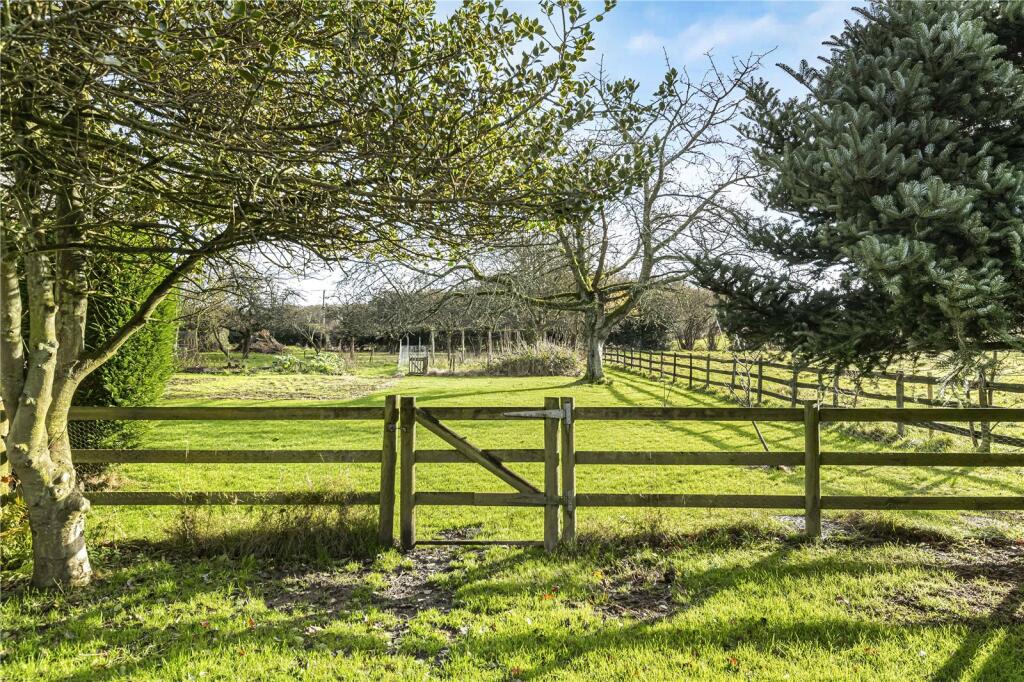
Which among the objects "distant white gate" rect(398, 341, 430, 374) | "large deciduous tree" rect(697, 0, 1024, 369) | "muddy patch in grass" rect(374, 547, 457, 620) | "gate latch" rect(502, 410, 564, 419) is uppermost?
"large deciduous tree" rect(697, 0, 1024, 369)

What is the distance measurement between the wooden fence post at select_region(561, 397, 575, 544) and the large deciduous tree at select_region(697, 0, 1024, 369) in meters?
1.68

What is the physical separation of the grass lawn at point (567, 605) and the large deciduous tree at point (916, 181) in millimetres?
1656

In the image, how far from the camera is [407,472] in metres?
4.73

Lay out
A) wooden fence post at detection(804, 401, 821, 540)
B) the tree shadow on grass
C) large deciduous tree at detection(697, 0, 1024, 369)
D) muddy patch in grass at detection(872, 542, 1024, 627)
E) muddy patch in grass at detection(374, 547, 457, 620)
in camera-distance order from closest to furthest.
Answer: large deciduous tree at detection(697, 0, 1024, 369) < the tree shadow on grass < muddy patch in grass at detection(872, 542, 1024, 627) < muddy patch in grass at detection(374, 547, 457, 620) < wooden fence post at detection(804, 401, 821, 540)

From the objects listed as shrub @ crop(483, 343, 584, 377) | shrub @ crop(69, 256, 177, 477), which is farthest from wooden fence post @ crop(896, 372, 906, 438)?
shrub @ crop(483, 343, 584, 377)

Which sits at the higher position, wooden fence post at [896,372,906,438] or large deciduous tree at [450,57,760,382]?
large deciduous tree at [450,57,760,382]

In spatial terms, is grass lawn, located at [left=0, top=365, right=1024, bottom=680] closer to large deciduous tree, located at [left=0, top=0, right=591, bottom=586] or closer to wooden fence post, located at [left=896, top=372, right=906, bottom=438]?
large deciduous tree, located at [left=0, top=0, right=591, bottom=586]

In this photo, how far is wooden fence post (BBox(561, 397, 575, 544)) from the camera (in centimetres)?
462

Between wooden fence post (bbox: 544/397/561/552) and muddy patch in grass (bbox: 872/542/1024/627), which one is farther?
wooden fence post (bbox: 544/397/561/552)

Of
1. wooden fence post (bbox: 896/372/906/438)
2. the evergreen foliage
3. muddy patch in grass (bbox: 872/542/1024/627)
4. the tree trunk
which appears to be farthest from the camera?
the tree trunk

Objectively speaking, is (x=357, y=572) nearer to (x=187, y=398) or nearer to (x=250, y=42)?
(x=250, y=42)

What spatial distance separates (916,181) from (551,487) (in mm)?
3165

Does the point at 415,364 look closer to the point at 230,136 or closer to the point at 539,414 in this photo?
the point at 539,414

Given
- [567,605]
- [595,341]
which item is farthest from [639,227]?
[567,605]
